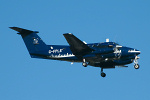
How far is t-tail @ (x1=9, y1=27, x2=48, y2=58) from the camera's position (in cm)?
4688

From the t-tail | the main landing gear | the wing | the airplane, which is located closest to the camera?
the wing

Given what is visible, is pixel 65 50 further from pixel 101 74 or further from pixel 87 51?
pixel 101 74

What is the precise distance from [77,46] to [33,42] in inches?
305

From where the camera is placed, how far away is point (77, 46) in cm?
4291

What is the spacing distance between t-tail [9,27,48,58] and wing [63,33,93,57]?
5302 millimetres

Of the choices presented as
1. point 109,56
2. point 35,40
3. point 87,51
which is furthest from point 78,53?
point 35,40

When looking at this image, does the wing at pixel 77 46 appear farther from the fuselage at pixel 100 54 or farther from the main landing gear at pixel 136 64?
the main landing gear at pixel 136 64

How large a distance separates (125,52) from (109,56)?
213cm

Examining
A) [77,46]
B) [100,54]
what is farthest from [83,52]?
[100,54]

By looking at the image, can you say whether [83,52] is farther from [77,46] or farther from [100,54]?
[100,54]

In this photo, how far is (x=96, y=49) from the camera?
42.8m

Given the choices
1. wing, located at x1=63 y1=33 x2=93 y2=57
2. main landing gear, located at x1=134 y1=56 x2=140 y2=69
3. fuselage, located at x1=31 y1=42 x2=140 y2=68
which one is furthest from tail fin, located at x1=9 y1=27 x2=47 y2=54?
main landing gear, located at x1=134 y1=56 x2=140 y2=69

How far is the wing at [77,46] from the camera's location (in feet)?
137

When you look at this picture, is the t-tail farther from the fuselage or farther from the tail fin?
the fuselage
